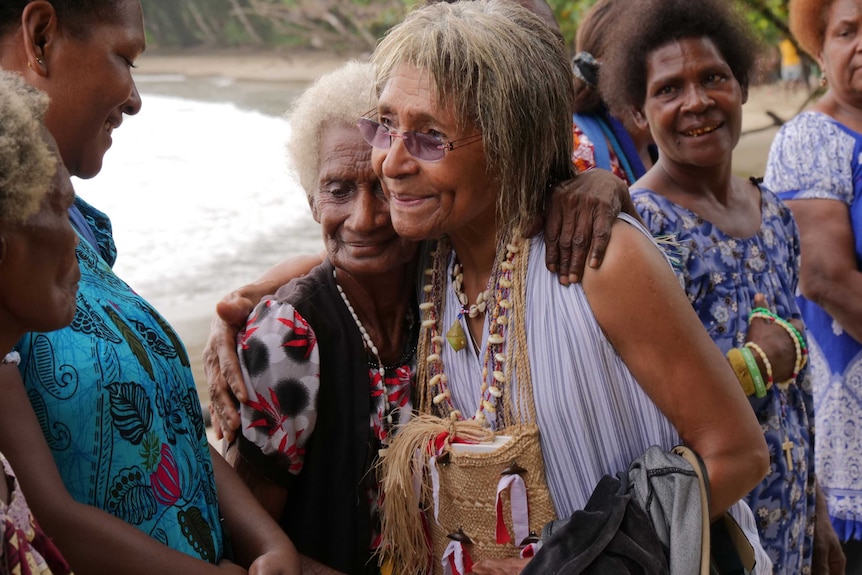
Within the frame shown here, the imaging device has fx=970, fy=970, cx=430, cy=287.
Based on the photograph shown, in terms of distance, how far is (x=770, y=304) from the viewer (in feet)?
9.17

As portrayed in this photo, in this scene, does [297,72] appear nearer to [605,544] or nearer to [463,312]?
[463,312]

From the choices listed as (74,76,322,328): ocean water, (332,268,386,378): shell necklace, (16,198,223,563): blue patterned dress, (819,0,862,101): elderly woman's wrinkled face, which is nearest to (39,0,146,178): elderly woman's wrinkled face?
(16,198,223,563): blue patterned dress

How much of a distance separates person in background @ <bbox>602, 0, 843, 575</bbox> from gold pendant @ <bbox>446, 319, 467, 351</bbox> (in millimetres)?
760

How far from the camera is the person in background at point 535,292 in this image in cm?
199

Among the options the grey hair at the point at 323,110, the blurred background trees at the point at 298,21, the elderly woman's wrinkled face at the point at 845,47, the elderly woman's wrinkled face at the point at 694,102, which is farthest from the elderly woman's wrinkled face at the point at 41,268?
the blurred background trees at the point at 298,21

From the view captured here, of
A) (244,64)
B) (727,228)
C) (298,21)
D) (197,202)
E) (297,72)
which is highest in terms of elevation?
(298,21)

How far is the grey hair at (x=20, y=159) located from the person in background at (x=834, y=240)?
286 centimetres

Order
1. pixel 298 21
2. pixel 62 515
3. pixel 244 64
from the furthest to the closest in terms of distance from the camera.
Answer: pixel 244 64 → pixel 298 21 → pixel 62 515

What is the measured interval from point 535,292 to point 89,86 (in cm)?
100

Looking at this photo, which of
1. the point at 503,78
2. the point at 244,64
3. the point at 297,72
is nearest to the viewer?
the point at 503,78

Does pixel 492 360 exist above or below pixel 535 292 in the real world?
below

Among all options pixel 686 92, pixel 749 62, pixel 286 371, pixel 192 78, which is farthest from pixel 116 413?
pixel 192 78

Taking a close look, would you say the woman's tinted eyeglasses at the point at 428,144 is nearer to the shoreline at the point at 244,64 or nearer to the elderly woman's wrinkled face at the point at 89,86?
the elderly woman's wrinkled face at the point at 89,86

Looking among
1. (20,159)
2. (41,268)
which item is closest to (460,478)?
(41,268)
